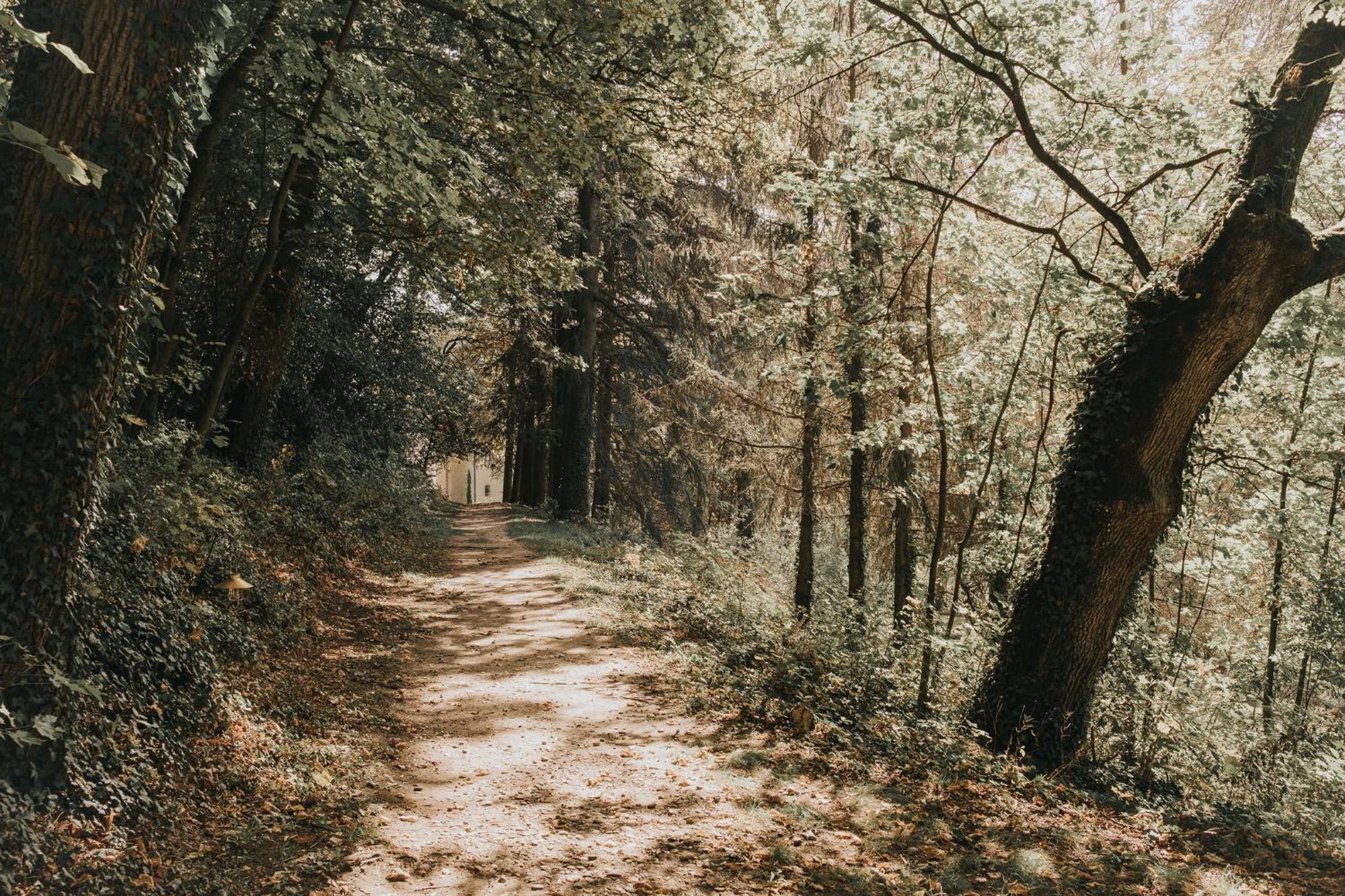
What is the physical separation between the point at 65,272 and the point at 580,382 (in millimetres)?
15058

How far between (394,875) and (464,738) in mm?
2165

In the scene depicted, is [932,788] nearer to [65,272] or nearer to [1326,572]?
[65,272]

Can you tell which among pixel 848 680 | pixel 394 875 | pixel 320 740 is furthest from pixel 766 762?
pixel 320 740

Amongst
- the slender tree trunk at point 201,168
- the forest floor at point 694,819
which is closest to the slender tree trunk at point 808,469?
the forest floor at point 694,819

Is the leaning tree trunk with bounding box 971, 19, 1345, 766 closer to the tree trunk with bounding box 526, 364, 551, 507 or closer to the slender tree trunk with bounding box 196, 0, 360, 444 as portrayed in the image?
the slender tree trunk with bounding box 196, 0, 360, 444

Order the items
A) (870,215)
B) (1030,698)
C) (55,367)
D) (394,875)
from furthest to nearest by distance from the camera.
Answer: (870,215), (1030,698), (394,875), (55,367)

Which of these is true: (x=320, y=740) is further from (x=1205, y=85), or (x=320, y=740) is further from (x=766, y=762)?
(x=1205, y=85)

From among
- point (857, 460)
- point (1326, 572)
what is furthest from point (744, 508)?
point (1326, 572)

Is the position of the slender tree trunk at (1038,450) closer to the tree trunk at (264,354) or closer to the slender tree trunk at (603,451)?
the tree trunk at (264,354)

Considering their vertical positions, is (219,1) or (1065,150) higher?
(1065,150)

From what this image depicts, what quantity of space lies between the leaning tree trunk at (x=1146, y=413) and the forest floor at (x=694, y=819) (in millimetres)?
964

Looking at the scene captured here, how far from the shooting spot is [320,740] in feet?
19.6

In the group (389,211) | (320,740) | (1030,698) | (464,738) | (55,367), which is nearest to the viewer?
(55,367)

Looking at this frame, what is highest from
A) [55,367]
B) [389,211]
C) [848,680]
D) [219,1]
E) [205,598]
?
[389,211]
